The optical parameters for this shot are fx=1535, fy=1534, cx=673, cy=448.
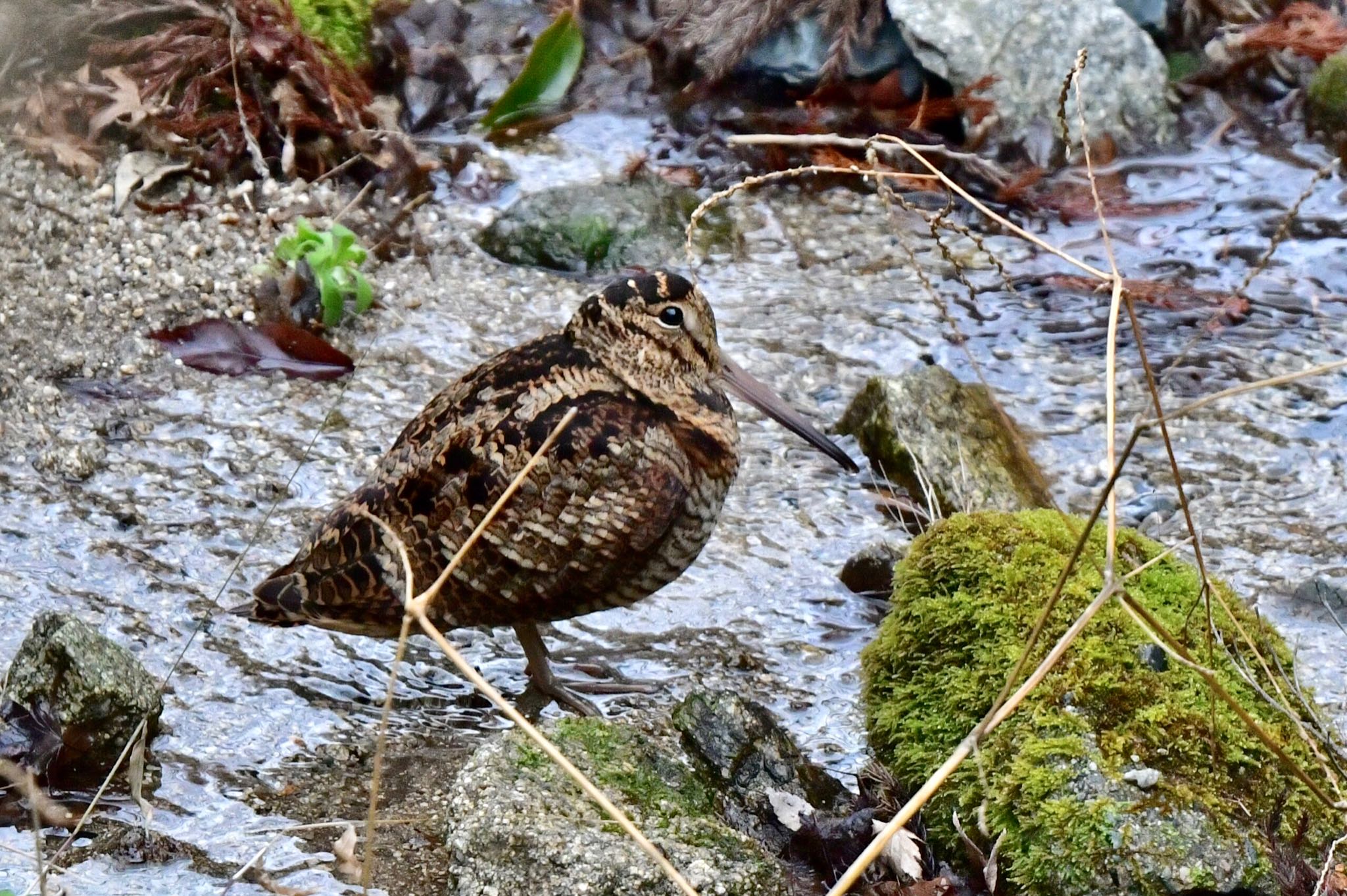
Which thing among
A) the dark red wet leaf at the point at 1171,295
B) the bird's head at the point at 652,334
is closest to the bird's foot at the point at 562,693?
the bird's head at the point at 652,334

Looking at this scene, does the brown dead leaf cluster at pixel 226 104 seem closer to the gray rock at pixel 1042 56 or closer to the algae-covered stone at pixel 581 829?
the gray rock at pixel 1042 56

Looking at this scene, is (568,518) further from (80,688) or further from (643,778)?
(80,688)

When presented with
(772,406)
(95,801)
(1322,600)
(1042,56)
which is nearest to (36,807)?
(95,801)

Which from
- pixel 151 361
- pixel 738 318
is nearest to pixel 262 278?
pixel 151 361

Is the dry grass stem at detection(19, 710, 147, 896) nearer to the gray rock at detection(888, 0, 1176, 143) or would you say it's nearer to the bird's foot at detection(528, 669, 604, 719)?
the bird's foot at detection(528, 669, 604, 719)

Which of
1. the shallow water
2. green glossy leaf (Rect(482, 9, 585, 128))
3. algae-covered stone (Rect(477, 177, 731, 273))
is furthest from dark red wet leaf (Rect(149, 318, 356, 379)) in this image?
green glossy leaf (Rect(482, 9, 585, 128))
